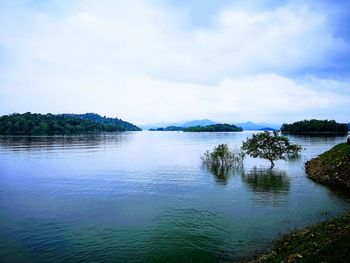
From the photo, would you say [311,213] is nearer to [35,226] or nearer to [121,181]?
[35,226]

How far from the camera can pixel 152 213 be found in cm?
3388

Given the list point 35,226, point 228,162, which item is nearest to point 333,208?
point 35,226

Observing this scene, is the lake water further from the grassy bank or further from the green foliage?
the green foliage

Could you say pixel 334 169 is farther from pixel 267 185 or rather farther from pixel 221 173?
pixel 221 173

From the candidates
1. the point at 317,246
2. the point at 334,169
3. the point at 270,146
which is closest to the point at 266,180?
the point at 334,169

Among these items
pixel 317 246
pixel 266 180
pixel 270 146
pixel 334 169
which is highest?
pixel 270 146

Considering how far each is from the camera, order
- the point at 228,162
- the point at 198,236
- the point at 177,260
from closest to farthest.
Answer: the point at 177,260 → the point at 198,236 → the point at 228,162

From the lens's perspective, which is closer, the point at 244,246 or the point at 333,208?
the point at 244,246

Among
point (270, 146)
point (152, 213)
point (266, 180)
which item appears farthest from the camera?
point (270, 146)

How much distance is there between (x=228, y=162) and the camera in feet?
239

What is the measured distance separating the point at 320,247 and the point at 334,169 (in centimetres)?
3994

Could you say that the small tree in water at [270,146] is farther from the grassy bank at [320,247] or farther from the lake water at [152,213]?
the grassy bank at [320,247]

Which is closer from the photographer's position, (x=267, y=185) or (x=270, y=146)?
(x=267, y=185)

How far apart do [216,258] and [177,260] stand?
8.97ft
